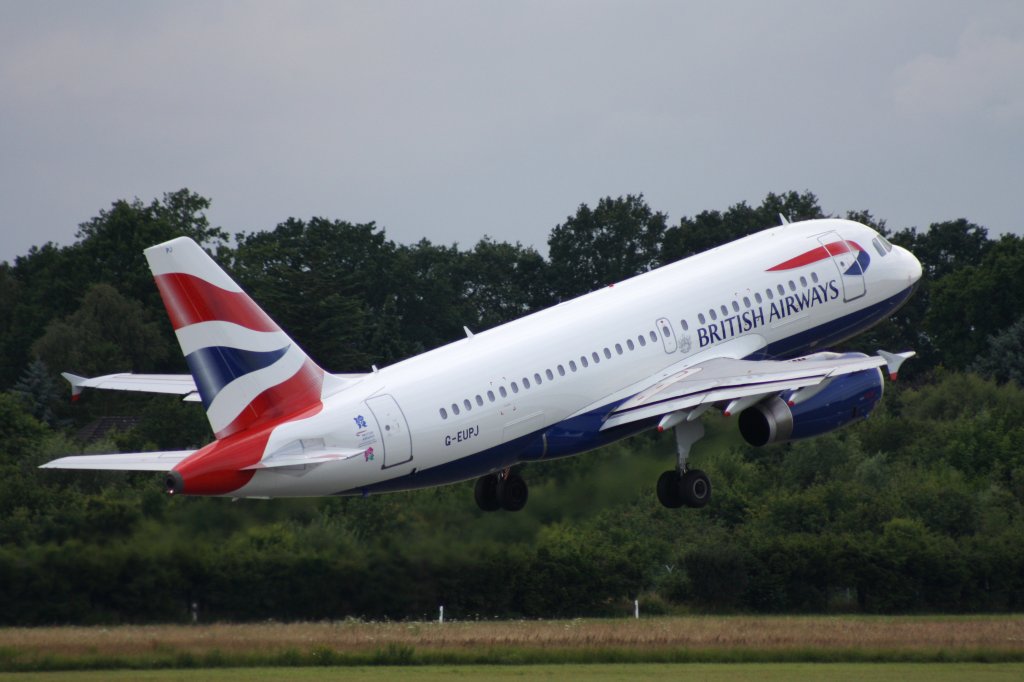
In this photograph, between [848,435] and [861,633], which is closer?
[861,633]

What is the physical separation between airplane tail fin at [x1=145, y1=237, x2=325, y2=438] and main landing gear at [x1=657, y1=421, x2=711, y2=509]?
11.3m

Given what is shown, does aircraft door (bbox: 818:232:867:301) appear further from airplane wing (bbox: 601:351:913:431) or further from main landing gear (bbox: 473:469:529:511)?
main landing gear (bbox: 473:469:529:511)

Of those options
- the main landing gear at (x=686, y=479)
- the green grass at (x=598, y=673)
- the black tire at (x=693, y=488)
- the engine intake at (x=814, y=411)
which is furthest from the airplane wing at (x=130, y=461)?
the engine intake at (x=814, y=411)

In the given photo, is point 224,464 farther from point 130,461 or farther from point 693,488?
point 693,488

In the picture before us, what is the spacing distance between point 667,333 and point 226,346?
13.2m

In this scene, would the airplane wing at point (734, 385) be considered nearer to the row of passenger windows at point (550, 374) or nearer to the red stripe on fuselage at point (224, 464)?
the row of passenger windows at point (550, 374)

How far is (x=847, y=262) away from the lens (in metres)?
55.4

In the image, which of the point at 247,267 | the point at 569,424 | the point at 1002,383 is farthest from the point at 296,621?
the point at 247,267

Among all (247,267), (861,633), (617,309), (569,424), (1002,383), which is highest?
(247,267)

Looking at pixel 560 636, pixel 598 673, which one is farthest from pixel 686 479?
pixel 560 636

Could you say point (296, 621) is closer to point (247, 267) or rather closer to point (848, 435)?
point (848, 435)

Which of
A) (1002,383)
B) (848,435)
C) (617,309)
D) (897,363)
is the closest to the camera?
(897,363)

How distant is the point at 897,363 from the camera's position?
45438 mm

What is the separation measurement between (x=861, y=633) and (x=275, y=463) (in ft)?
88.8
